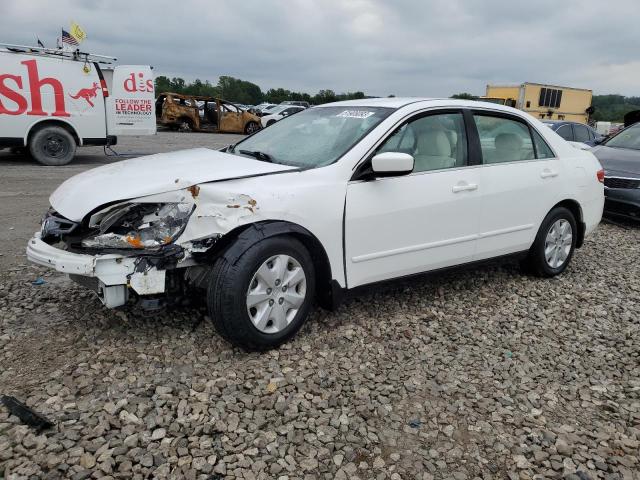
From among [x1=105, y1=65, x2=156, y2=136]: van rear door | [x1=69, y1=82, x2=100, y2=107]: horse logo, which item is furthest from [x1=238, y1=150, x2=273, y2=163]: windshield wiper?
[x1=105, y1=65, x2=156, y2=136]: van rear door

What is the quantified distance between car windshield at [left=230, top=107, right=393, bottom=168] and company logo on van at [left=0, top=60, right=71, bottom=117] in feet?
26.0

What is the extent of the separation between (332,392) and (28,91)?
10.1m

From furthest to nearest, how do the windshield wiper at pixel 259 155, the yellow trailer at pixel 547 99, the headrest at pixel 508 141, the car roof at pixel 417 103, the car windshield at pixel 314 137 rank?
the yellow trailer at pixel 547 99, the headrest at pixel 508 141, the car roof at pixel 417 103, the windshield wiper at pixel 259 155, the car windshield at pixel 314 137

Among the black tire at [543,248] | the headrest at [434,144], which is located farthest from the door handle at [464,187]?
the black tire at [543,248]

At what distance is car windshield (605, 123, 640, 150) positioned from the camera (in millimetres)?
8403

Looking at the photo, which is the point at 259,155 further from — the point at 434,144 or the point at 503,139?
the point at 503,139

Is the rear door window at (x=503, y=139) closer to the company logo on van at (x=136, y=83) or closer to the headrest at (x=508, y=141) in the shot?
the headrest at (x=508, y=141)

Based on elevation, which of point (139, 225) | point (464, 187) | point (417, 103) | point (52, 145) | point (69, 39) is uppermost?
point (69, 39)

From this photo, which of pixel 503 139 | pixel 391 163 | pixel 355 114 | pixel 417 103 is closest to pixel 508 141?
pixel 503 139

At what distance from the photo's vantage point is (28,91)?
10.3m

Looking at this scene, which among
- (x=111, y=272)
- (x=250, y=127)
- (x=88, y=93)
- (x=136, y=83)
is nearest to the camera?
(x=111, y=272)

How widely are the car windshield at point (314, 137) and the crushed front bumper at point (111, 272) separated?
1.24 m

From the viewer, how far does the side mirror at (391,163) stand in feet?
11.1

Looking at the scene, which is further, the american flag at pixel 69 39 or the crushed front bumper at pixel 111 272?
the american flag at pixel 69 39
